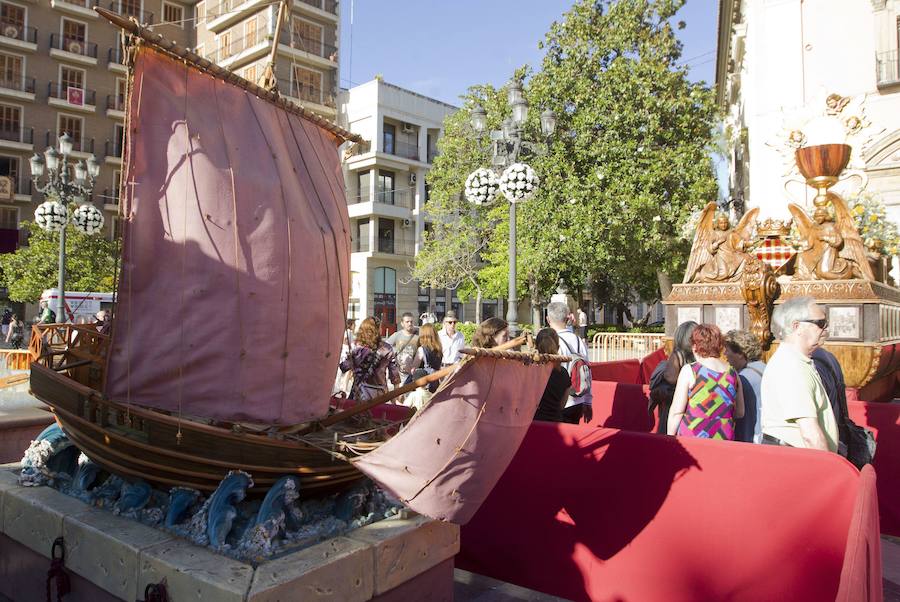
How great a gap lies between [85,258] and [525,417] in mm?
32921

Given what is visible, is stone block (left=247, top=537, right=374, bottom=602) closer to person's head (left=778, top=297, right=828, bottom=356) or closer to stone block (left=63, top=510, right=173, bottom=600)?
stone block (left=63, top=510, right=173, bottom=600)

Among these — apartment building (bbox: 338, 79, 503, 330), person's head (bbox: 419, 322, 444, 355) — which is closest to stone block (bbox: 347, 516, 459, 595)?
person's head (bbox: 419, 322, 444, 355)

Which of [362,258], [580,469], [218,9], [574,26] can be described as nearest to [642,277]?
[574,26]

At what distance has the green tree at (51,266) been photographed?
2908 cm

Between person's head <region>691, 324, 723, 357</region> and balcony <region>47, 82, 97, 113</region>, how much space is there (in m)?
43.5

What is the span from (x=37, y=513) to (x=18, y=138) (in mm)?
41616

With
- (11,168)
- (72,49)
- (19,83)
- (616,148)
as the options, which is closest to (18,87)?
(19,83)

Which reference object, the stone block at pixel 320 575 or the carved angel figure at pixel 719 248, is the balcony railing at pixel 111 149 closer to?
the carved angel figure at pixel 719 248

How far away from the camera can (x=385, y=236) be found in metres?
42.0

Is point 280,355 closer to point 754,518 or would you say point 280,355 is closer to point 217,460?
point 217,460

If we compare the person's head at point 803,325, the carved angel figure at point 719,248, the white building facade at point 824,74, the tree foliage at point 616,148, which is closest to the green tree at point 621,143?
the tree foliage at point 616,148

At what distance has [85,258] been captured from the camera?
100ft

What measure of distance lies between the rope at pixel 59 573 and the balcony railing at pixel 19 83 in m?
42.4

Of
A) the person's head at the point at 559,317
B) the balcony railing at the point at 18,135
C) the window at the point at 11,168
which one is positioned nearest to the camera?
the person's head at the point at 559,317
